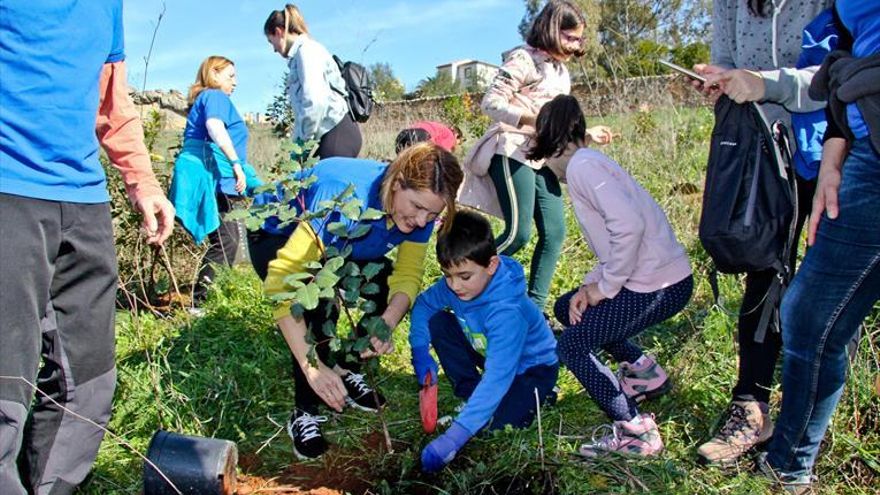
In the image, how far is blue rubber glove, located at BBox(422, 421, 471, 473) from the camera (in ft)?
7.30

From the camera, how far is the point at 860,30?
5.87ft

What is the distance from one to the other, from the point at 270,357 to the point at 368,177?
133 cm

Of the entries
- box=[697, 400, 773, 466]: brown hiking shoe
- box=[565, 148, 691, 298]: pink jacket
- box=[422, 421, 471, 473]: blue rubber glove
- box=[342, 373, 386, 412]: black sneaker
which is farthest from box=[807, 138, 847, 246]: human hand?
box=[342, 373, 386, 412]: black sneaker

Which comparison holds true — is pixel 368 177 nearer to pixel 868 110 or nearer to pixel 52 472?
pixel 52 472

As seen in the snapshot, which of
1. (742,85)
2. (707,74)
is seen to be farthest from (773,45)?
(742,85)

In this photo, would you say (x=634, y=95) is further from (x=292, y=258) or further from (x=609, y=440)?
(x=292, y=258)

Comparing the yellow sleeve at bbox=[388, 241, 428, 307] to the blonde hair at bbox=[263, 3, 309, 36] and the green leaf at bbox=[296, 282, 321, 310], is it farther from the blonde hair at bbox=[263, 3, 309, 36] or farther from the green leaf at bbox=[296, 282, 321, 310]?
the blonde hair at bbox=[263, 3, 309, 36]

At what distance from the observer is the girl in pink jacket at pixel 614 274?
2.36 m

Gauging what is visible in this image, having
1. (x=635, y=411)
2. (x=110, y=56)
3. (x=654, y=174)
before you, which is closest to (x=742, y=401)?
(x=635, y=411)

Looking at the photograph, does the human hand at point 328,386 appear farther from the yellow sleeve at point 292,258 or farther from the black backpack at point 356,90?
the black backpack at point 356,90

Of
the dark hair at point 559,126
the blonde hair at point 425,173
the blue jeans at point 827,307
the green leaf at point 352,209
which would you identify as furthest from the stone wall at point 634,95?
the green leaf at point 352,209

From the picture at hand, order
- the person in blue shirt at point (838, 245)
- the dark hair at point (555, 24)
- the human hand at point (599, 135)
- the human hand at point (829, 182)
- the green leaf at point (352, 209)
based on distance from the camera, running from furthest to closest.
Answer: the dark hair at point (555, 24) → the human hand at point (599, 135) → the green leaf at point (352, 209) → the human hand at point (829, 182) → the person in blue shirt at point (838, 245)

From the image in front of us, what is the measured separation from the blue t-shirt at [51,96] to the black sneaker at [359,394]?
4.40 feet

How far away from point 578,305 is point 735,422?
64 centimetres
